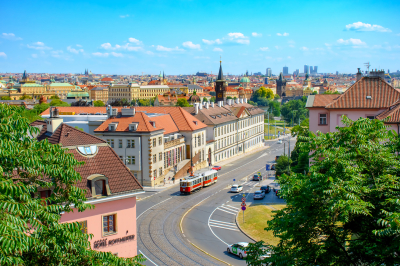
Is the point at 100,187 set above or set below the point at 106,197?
above

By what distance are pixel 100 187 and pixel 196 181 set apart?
3496cm

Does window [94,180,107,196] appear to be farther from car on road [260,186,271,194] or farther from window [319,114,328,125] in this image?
car on road [260,186,271,194]

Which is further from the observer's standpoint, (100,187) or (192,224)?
(192,224)

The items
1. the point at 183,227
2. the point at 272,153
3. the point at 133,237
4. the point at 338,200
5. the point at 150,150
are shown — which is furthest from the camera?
the point at 272,153

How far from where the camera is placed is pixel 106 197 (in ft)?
80.0

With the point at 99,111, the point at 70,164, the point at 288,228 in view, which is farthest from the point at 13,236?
the point at 99,111

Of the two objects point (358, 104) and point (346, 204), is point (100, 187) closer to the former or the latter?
point (346, 204)

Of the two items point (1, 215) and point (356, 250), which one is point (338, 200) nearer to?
point (356, 250)

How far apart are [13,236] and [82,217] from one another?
48.2 ft

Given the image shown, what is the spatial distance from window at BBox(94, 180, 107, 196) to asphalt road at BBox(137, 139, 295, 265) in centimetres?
1062

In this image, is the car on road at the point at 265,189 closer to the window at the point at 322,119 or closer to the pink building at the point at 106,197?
the window at the point at 322,119

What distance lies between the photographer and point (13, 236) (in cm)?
931

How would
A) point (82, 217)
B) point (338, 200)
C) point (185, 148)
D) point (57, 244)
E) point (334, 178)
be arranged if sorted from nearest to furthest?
point (57, 244)
point (338, 200)
point (334, 178)
point (82, 217)
point (185, 148)

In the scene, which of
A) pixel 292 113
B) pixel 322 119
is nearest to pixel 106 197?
pixel 322 119
